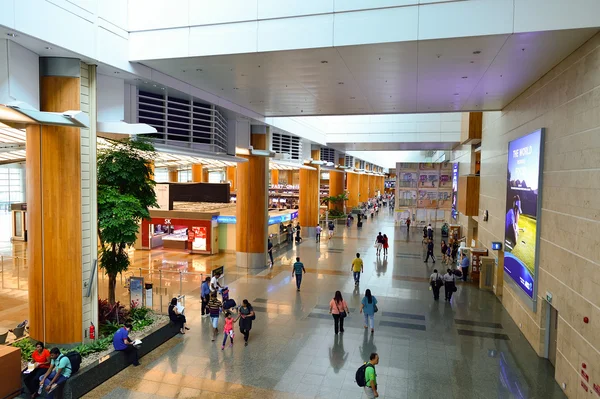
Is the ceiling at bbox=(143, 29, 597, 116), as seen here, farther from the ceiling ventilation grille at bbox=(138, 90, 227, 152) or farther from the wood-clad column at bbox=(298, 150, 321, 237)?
the wood-clad column at bbox=(298, 150, 321, 237)

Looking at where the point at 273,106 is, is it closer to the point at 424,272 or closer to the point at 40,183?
the point at 40,183

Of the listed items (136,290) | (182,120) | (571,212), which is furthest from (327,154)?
(571,212)

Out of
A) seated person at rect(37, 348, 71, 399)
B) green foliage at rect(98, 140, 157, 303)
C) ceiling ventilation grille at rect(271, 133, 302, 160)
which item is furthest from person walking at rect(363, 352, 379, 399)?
ceiling ventilation grille at rect(271, 133, 302, 160)

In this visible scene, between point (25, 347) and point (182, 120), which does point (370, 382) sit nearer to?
point (25, 347)

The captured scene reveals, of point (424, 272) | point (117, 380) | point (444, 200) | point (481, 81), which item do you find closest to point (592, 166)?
point (481, 81)

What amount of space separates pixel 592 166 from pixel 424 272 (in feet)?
37.6

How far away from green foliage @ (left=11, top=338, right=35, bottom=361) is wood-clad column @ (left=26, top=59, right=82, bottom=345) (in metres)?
0.15

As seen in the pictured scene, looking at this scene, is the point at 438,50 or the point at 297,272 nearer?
the point at 438,50

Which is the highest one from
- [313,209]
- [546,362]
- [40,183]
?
[40,183]

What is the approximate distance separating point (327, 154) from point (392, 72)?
79.8 ft

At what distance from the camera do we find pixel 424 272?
17453 mm

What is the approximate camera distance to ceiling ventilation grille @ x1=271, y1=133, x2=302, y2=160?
840 inches

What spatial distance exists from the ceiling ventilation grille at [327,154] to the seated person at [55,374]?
1077 inches

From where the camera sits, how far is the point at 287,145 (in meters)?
22.8
